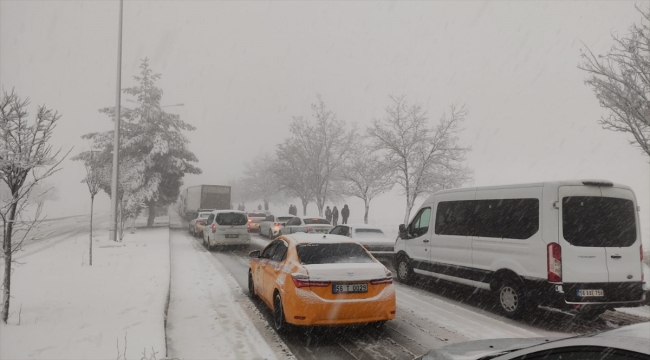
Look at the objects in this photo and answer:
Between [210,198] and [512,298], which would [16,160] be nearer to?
[512,298]

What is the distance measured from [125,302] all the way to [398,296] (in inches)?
218

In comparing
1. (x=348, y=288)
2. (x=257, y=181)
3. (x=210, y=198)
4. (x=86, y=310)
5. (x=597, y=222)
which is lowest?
(x=86, y=310)

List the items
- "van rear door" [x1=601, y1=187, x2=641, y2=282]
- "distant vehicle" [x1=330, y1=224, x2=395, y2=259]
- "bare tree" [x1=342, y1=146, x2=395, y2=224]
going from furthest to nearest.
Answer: "bare tree" [x1=342, y1=146, x2=395, y2=224]
"distant vehicle" [x1=330, y1=224, x2=395, y2=259]
"van rear door" [x1=601, y1=187, x2=641, y2=282]

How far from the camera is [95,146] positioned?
106 ft

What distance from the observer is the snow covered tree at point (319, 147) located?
38.9m

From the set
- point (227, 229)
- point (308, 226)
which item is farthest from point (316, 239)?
point (308, 226)

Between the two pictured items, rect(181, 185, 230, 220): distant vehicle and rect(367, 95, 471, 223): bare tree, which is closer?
rect(367, 95, 471, 223): bare tree

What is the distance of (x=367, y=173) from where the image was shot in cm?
3431

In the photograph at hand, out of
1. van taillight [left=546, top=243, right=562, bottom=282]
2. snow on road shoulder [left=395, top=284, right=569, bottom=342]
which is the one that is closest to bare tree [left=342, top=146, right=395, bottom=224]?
snow on road shoulder [left=395, top=284, right=569, bottom=342]

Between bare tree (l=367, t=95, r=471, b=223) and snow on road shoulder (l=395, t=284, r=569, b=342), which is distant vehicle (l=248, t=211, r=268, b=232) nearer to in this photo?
bare tree (l=367, t=95, r=471, b=223)

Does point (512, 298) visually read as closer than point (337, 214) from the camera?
Yes

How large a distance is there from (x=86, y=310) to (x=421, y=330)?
557 cm

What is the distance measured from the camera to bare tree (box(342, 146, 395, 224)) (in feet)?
97.6

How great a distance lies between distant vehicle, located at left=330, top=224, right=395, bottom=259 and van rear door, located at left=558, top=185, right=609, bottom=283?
315 inches
